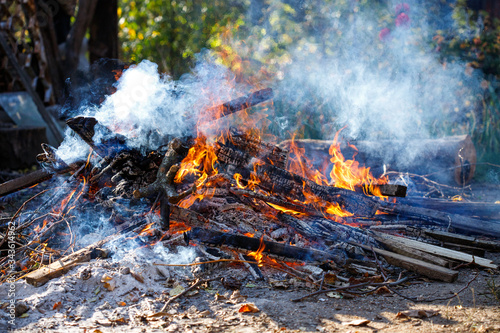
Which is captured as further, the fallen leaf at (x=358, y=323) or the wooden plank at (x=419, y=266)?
the wooden plank at (x=419, y=266)

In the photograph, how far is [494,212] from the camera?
16.4 feet

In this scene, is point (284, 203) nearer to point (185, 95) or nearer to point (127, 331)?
point (185, 95)

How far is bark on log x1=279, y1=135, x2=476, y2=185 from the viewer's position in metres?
6.46

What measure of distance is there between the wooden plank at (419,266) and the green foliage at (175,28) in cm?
990

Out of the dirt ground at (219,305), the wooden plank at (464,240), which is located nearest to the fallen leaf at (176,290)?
the dirt ground at (219,305)

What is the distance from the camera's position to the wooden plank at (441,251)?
3758 mm

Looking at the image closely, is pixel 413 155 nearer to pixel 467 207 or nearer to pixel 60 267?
pixel 467 207

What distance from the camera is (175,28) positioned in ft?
44.0

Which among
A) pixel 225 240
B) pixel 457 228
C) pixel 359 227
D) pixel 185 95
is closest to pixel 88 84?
pixel 185 95

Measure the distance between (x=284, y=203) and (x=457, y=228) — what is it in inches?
90.8

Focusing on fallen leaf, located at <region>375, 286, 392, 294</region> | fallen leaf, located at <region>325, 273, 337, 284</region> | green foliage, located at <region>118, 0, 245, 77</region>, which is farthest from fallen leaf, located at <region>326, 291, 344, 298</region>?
green foliage, located at <region>118, 0, 245, 77</region>

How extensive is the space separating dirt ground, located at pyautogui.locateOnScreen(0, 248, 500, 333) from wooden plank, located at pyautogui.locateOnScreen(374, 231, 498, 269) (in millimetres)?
197

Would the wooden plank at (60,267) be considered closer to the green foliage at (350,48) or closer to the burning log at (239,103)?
the burning log at (239,103)

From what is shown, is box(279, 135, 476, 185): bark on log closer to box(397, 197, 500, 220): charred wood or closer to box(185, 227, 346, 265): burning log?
box(397, 197, 500, 220): charred wood
